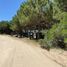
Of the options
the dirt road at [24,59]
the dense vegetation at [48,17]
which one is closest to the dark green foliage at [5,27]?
the dense vegetation at [48,17]

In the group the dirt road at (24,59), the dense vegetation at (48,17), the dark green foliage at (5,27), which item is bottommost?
the dark green foliage at (5,27)

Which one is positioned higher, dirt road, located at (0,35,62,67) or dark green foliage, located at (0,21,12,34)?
dirt road, located at (0,35,62,67)

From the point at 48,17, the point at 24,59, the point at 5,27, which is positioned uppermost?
the point at 48,17

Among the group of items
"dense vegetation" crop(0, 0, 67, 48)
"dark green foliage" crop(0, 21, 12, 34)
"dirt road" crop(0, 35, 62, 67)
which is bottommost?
"dark green foliage" crop(0, 21, 12, 34)

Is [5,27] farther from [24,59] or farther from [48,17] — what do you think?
[24,59]

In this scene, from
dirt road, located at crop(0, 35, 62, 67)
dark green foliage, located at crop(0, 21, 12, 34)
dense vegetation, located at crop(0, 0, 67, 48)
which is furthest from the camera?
dark green foliage, located at crop(0, 21, 12, 34)

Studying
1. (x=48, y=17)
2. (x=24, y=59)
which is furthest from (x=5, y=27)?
(x=24, y=59)

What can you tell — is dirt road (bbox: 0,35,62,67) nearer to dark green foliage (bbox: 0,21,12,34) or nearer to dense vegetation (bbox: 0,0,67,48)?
dense vegetation (bbox: 0,0,67,48)

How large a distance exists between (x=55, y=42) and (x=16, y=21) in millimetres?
46220

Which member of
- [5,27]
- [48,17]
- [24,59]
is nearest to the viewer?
[24,59]

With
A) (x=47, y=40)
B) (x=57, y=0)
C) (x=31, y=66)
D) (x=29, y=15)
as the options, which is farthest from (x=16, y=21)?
(x=31, y=66)

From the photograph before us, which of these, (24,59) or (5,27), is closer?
(24,59)

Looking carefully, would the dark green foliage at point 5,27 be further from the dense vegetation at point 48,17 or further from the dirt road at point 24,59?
the dirt road at point 24,59

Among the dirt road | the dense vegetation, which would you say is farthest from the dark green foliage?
the dirt road
